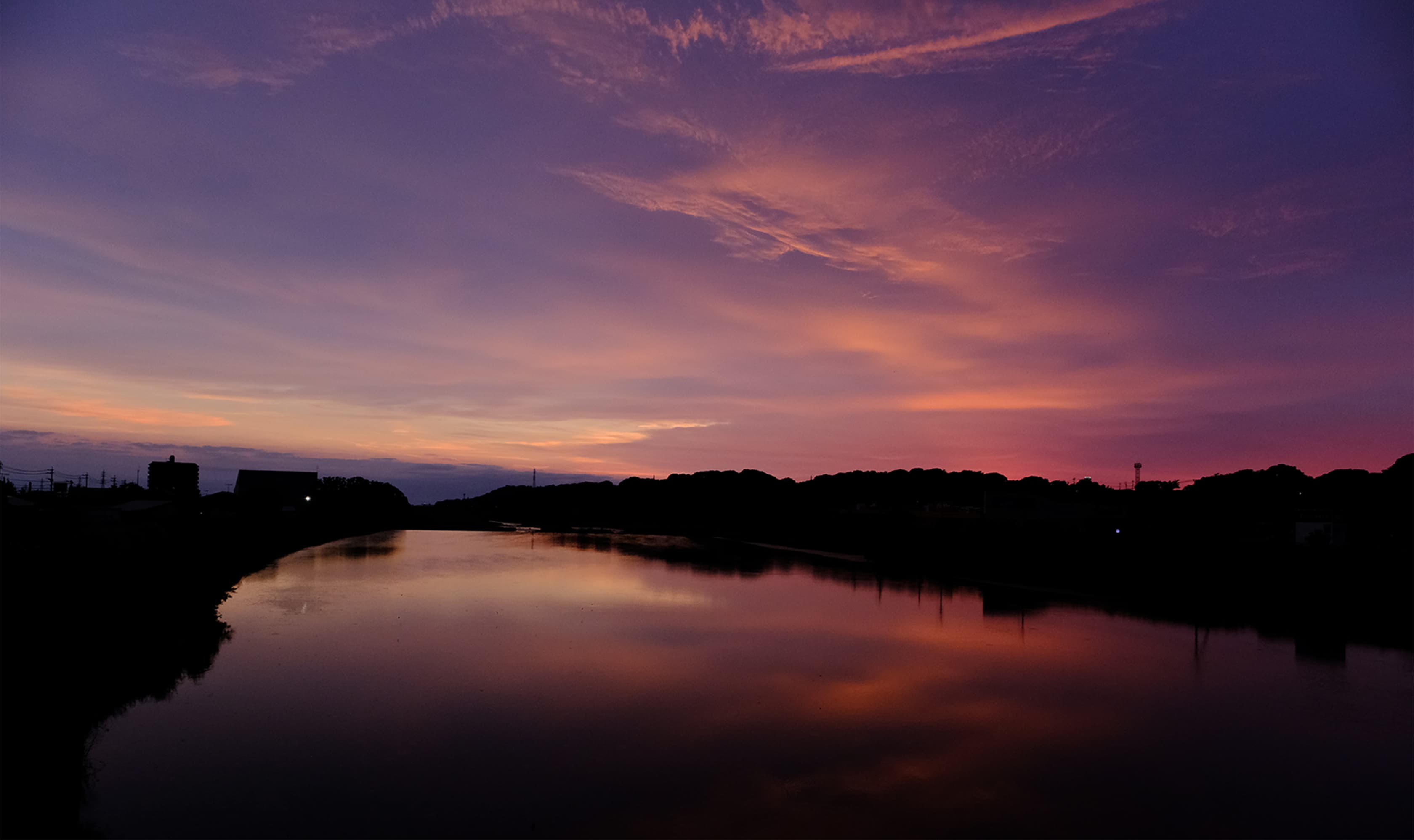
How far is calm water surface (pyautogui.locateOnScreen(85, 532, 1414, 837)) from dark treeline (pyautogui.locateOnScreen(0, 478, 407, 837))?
701mm

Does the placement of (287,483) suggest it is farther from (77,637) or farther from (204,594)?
(77,637)

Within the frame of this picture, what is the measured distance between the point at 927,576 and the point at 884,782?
35407 mm

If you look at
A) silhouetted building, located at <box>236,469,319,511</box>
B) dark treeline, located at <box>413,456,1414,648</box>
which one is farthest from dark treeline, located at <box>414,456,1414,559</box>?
silhouetted building, located at <box>236,469,319,511</box>

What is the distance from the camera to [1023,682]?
1981 cm

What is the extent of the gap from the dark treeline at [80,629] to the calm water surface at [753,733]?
70cm

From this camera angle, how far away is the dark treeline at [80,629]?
11359 millimetres

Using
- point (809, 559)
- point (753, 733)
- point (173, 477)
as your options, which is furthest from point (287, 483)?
point (753, 733)

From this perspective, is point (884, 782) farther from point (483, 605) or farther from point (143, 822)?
point (483, 605)

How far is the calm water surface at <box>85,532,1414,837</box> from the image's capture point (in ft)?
37.1

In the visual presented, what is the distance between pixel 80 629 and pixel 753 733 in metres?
15.7

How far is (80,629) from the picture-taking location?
58.0ft

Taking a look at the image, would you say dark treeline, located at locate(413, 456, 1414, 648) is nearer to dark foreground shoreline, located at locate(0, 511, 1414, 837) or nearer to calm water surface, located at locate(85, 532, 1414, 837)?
dark foreground shoreline, located at locate(0, 511, 1414, 837)

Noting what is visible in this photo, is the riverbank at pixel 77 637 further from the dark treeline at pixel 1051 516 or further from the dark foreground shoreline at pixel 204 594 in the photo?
the dark treeline at pixel 1051 516

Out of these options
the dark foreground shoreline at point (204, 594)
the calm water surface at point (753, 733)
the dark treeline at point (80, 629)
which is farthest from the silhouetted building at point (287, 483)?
the calm water surface at point (753, 733)
